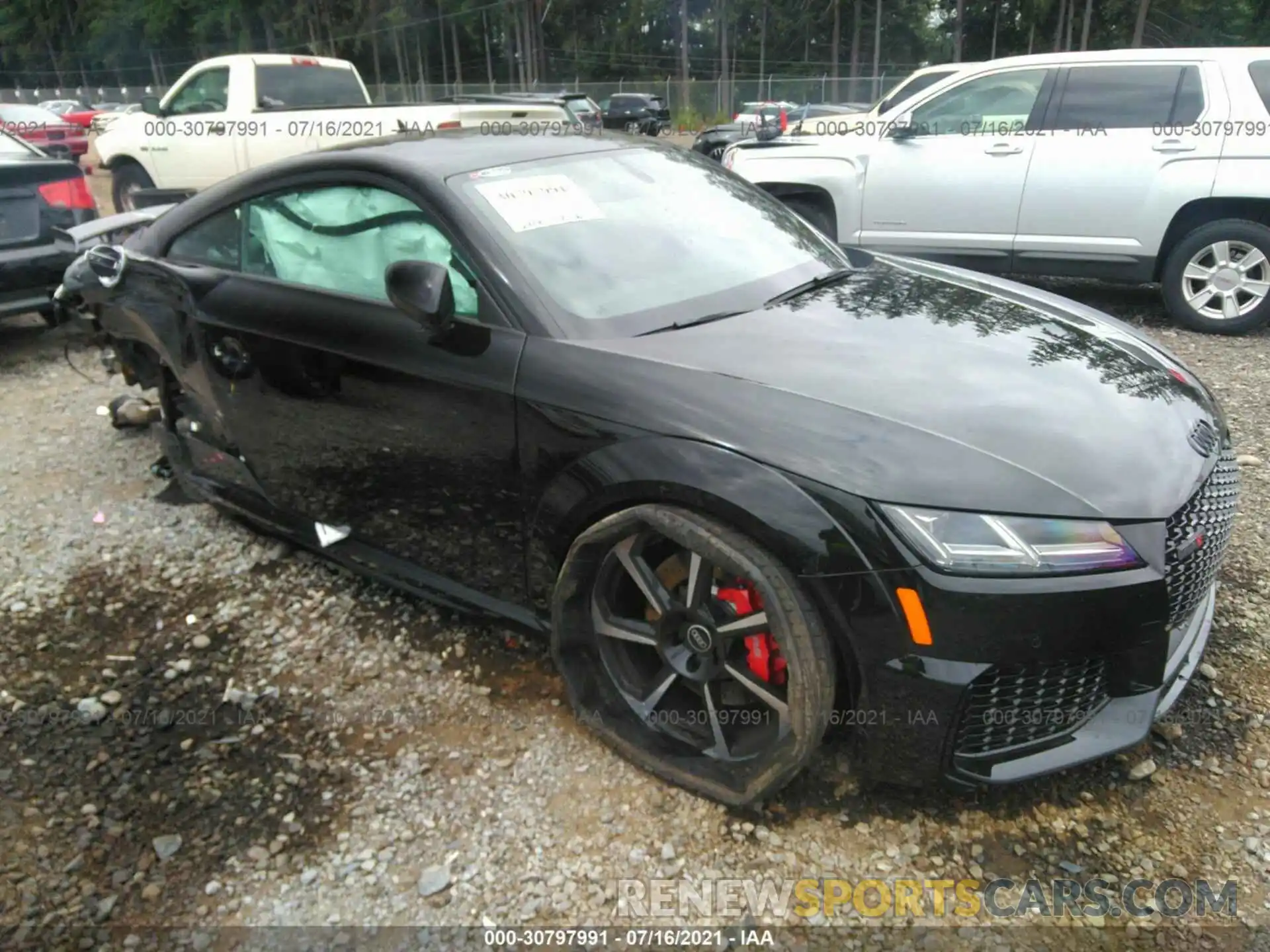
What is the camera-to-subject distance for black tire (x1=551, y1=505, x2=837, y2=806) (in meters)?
2.05

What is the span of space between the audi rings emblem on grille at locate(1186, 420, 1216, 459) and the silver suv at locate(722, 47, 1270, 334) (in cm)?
439

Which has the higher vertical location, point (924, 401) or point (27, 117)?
point (27, 117)

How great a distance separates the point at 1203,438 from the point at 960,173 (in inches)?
190

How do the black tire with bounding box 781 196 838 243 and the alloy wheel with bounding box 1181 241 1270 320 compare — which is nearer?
the alloy wheel with bounding box 1181 241 1270 320

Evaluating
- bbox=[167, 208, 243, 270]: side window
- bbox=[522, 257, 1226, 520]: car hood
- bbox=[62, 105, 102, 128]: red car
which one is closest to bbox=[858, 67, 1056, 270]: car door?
bbox=[522, 257, 1226, 520]: car hood

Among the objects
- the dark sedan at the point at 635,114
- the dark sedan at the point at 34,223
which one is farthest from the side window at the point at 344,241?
the dark sedan at the point at 635,114

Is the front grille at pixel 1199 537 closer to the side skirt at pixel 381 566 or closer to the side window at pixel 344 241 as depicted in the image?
the side skirt at pixel 381 566

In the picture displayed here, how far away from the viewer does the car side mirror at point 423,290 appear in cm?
237

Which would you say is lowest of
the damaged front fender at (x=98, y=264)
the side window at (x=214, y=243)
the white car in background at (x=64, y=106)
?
the damaged front fender at (x=98, y=264)

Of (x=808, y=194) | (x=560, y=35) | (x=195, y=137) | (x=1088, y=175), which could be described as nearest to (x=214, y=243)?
(x=808, y=194)

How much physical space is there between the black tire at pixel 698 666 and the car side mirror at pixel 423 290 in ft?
2.27

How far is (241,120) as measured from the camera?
9.91 metres

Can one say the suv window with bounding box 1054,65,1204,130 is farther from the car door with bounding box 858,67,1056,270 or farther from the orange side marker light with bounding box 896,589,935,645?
the orange side marker light with bounding box 896,589,935,645

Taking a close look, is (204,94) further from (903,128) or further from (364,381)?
(364,381)
